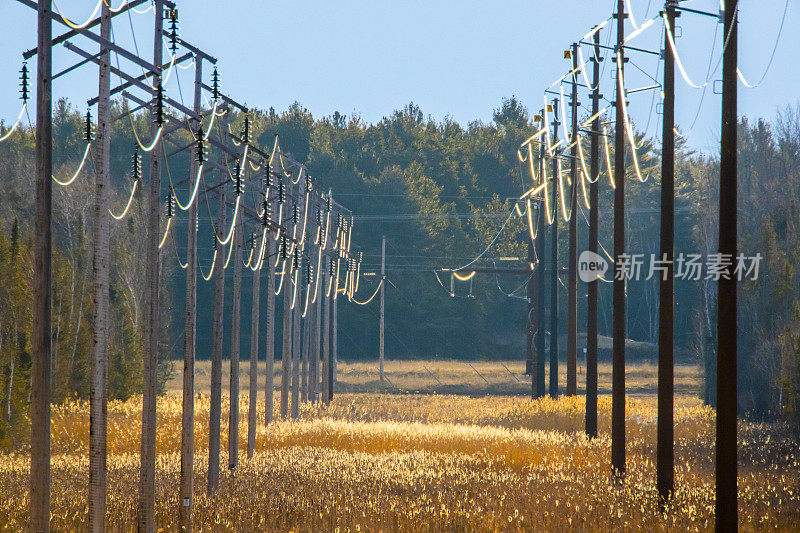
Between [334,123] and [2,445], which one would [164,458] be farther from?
[334,123]

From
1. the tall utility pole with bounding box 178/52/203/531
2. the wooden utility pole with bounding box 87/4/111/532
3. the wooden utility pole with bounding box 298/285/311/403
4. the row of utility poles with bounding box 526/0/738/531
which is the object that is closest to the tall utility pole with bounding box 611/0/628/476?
the row of utility poles with bounding box 526/0/738/531

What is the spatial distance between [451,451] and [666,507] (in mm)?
9490

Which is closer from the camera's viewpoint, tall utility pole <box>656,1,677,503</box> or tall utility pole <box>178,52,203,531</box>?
tall utility pole <box>178,52,203,531</box>

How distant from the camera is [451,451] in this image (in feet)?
78.0

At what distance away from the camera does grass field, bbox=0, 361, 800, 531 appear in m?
14.0

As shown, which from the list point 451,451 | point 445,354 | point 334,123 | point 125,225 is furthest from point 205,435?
point 334,123

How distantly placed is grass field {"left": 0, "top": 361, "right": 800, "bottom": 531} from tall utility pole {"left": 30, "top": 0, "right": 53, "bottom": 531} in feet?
10.6

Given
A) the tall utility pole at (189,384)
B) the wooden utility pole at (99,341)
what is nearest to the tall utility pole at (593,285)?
the tall utility pole at (189,384)

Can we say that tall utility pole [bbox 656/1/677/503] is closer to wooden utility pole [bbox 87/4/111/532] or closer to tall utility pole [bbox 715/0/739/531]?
tall utility pole [bbox 715/0/739/531]

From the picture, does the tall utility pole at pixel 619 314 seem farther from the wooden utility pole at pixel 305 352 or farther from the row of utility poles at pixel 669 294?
the wooden utility pole at pixel 305 352

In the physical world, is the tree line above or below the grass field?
above

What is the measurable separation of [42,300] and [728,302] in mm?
7493

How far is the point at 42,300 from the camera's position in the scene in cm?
1024

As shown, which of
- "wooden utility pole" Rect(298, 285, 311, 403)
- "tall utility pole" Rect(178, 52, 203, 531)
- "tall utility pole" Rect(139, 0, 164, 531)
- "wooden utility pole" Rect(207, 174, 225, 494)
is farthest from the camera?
"wooden utility pole" Rect(298, 285, 311, 403)
